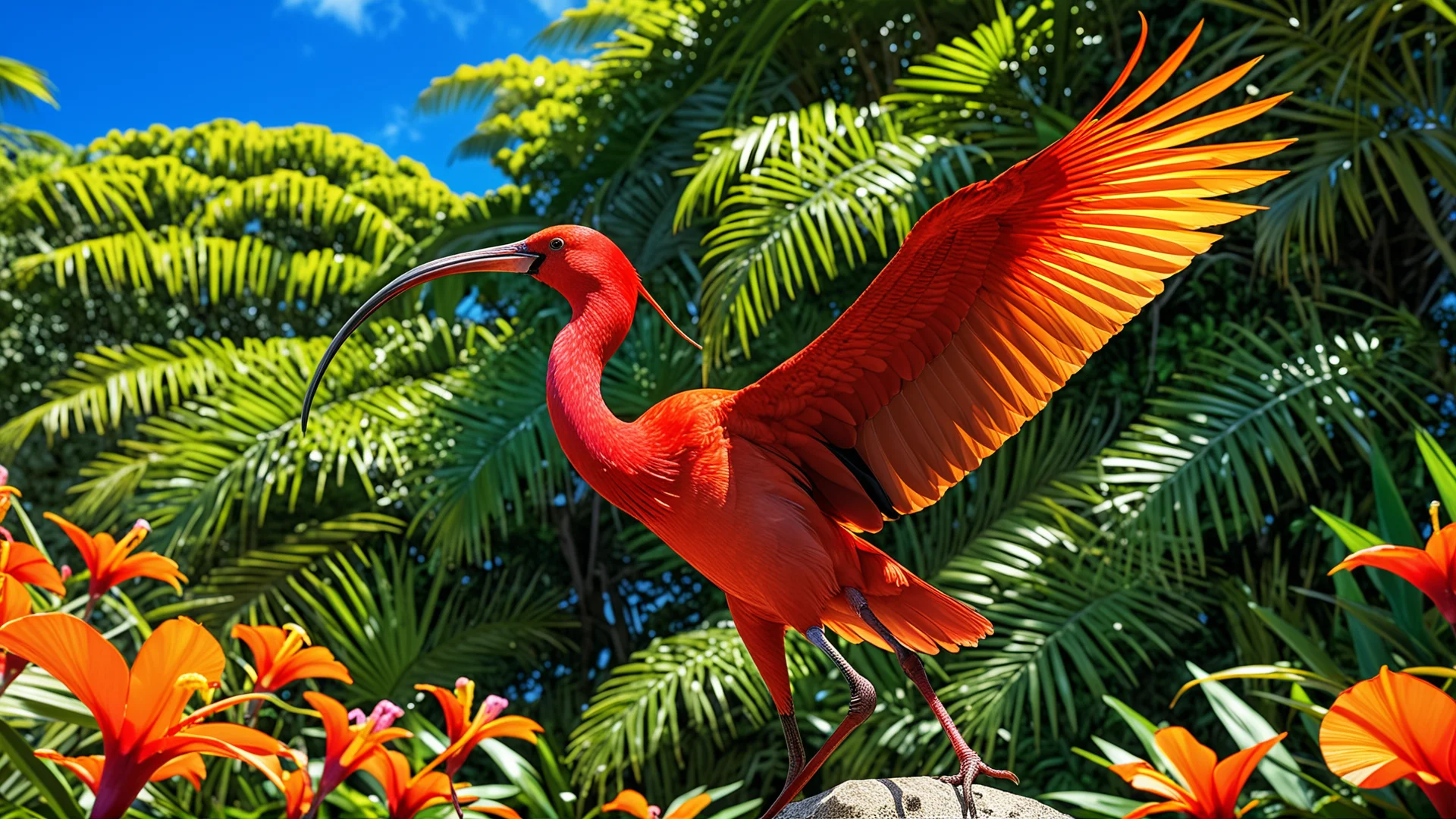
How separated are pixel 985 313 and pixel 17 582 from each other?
1.41 metres

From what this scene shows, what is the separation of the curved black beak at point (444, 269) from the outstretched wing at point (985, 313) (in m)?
0.43

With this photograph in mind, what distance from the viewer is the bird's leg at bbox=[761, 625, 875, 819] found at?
1598 millimetres

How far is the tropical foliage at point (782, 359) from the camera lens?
3.92 metres

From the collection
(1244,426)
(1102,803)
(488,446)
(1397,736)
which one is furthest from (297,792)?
(488,446)

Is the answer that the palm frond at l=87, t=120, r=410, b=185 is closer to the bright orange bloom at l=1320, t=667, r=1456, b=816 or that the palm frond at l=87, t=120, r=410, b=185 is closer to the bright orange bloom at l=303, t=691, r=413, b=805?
the bright orange bloom at l=303, t=691, r=413, b=805

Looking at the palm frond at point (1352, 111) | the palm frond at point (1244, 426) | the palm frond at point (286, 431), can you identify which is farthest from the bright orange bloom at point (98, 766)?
the palm frond at point (286, 431)

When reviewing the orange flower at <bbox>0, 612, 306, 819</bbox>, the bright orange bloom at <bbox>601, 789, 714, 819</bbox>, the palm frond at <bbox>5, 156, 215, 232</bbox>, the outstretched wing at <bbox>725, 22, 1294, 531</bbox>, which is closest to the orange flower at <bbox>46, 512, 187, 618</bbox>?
the orange flower at <bbox>0, 612, 306, 819</bbox>

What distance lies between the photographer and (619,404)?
507 centimetres

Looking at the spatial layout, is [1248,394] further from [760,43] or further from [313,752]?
[313,752]

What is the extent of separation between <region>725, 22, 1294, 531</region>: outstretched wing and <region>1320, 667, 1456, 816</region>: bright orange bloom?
0.58 meters

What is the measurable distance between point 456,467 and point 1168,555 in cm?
327

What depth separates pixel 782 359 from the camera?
5.16 metres

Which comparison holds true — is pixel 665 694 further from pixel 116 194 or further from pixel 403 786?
pixel 116 194

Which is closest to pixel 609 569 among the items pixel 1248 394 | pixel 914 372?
pixel 1248 394
